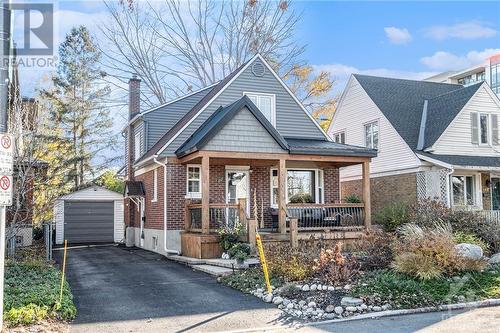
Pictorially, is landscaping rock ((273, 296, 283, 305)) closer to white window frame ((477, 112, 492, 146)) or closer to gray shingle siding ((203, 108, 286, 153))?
gray shingle siding ((203, 108, 286, 153))

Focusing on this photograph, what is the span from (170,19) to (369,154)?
1979 cm

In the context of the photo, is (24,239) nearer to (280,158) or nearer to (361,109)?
(280,158)

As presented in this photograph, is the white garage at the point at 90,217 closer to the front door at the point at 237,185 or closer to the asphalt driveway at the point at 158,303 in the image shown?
the front door at the point at 237,185

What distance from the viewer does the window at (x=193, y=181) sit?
683 inches

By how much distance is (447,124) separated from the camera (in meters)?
21.8

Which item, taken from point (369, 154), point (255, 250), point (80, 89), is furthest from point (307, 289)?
point (80, 89)

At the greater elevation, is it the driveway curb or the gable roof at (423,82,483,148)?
the gable roof at (423,82,483,148)

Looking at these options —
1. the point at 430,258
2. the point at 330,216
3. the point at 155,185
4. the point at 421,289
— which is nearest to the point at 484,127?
the point at 330,216

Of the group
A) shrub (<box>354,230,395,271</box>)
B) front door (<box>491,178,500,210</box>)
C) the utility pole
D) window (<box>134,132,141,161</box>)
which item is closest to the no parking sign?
the utility pole

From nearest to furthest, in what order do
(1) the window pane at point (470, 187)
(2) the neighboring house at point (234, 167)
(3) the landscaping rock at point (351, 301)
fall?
1. (3) the landscaping rock at point (351, 301)
2. (2) the neighboring house at point (234, 167)
3. (1) the window pane at point (470, 187)

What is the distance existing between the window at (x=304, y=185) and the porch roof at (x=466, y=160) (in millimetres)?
5140

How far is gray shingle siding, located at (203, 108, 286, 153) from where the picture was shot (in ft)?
49.4

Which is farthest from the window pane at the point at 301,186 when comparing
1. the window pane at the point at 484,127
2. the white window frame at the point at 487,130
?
the window pane at the point at 484,127

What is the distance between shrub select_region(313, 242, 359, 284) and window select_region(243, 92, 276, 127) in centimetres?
966
